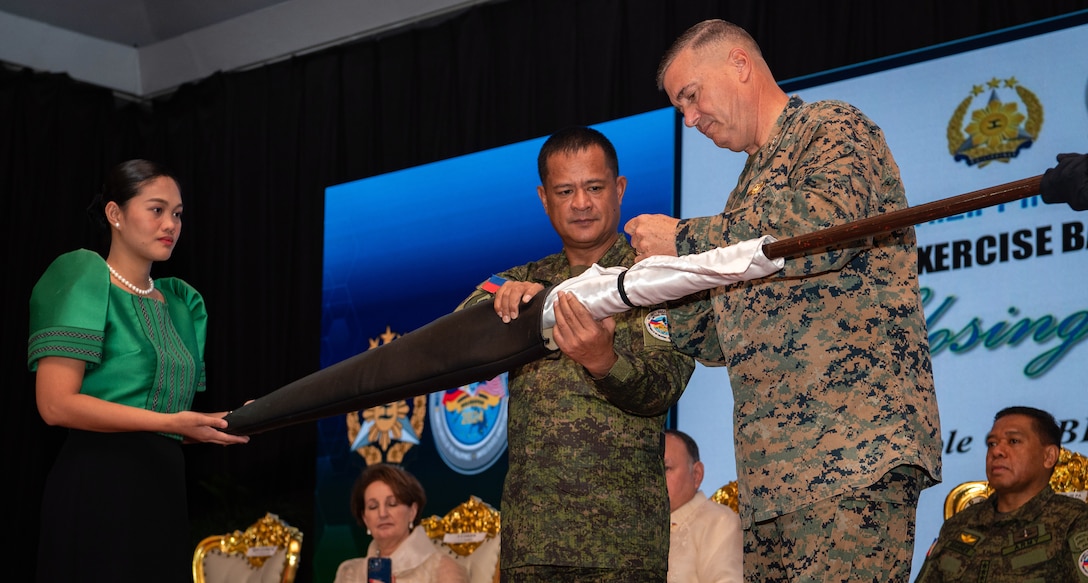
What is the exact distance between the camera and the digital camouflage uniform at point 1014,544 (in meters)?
3.64

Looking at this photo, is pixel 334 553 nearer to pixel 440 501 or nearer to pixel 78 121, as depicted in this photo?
pixel 440 501

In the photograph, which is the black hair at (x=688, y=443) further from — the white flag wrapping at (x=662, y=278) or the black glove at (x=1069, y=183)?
the black glove at (x=1069, y=183)

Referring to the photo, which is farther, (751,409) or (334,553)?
(334,553)

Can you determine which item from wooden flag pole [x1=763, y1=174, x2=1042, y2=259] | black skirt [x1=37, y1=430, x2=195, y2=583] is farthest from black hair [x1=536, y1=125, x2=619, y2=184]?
black skirt [x1=37, y1=430, x2=195, y2=583]

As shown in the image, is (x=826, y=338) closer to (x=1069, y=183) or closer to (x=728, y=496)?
(x=1069, y=183)

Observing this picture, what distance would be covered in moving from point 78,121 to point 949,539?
5807mm

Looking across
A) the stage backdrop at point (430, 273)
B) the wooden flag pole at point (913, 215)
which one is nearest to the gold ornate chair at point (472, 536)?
the stage backdrop at point (430, 273)

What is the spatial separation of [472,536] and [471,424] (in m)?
0.94

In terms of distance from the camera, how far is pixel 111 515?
2451mm

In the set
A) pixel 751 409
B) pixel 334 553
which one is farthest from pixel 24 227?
pixel 751 409

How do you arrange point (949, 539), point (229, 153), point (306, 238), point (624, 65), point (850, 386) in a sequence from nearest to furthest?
point (850, 386)
point (949, 539)
point (624, 65)
point (306, 238)
point (229, 153)

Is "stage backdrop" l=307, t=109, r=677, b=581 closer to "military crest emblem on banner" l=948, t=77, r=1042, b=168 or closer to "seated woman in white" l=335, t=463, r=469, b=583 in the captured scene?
"seated woman in white" l=335, t=463, r=469, b=583

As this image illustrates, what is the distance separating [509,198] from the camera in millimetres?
5621

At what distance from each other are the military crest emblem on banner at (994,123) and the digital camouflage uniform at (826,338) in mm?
2393
